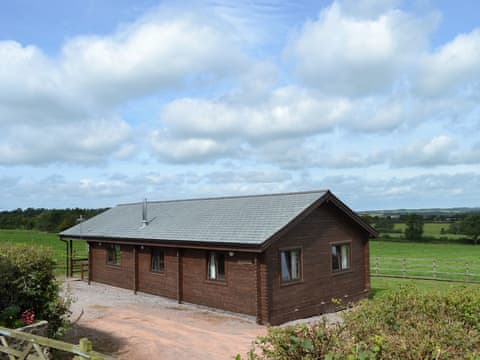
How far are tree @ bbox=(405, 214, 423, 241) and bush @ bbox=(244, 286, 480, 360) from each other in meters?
54.8

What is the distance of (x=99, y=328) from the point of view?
43.6 feet

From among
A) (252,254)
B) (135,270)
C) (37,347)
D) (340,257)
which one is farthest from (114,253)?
(37,347)

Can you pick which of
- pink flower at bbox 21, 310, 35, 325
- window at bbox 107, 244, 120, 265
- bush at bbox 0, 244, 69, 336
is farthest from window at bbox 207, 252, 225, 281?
pink flower at bbox 21, 310, 35, 325

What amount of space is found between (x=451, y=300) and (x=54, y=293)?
9.11 metres

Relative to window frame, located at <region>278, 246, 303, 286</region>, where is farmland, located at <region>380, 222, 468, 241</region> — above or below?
below

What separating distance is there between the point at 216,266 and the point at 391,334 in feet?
36.9

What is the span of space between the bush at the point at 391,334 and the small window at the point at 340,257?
10731mm

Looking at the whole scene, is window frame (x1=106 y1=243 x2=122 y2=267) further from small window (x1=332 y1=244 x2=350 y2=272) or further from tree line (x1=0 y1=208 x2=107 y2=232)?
tree line (x1=0 y1=208 x2=107 y2=232)

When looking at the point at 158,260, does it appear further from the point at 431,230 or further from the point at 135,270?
the point at 431,230

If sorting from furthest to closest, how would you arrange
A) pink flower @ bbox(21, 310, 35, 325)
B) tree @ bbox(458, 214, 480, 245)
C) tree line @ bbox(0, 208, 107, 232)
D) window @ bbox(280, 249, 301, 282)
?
tree line @ bbox(0, 208, 107, 232) < tree @ bbox(458, 214, 480, 245) < window @ bbox(280, 249, 301, 282) < pink flower @ bbox(21, 310, 35, 325)

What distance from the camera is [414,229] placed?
192ft

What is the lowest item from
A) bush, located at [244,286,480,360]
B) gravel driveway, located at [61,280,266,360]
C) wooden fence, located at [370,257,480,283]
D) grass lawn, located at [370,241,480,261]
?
grass lawn, located at [370,241,480,261]

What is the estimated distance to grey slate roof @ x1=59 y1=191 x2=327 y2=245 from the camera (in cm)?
1577

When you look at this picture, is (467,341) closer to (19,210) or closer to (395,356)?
(395,356)
